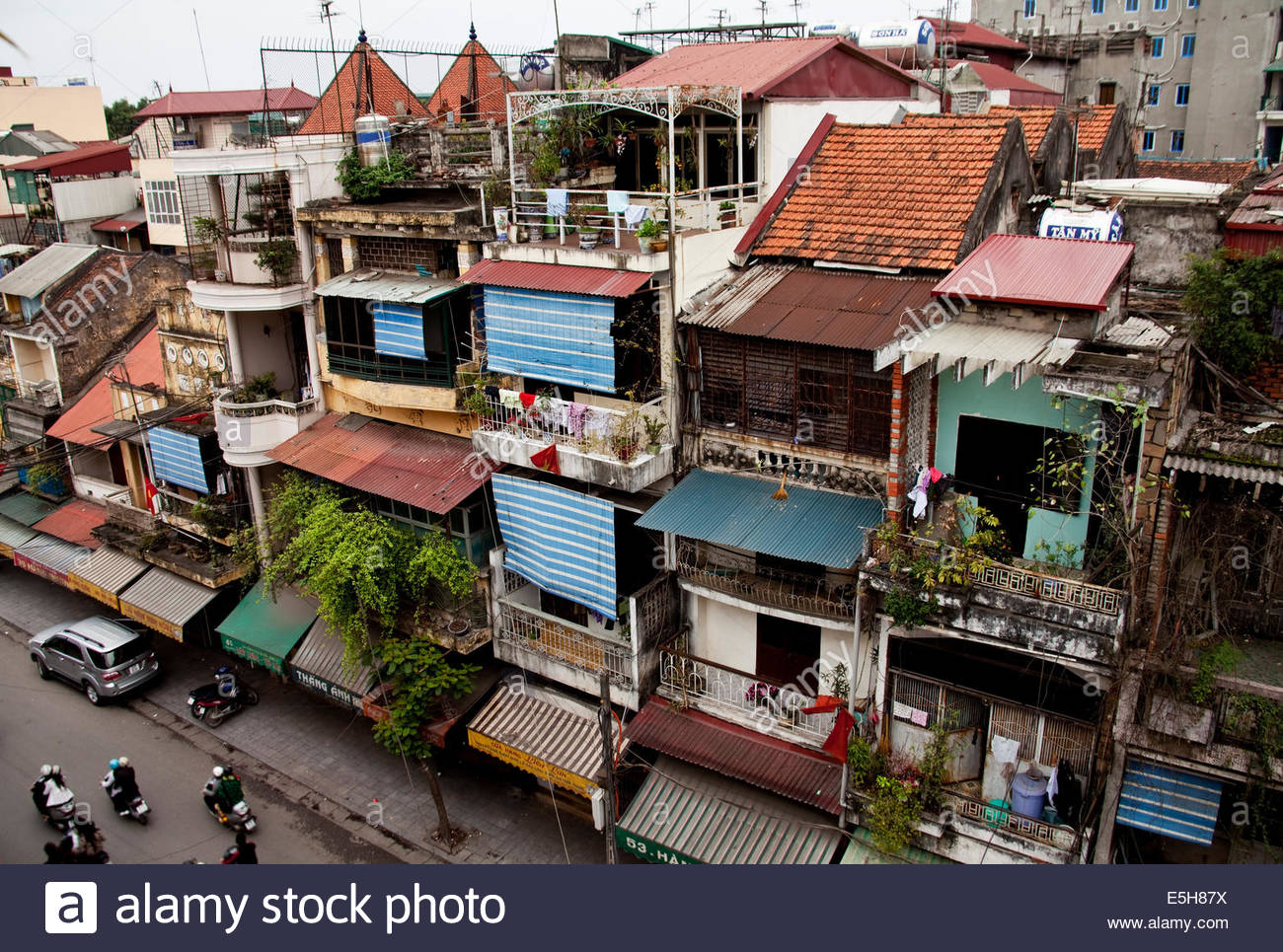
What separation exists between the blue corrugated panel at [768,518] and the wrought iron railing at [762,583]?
92 centimetres

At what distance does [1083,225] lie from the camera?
14.9 meters

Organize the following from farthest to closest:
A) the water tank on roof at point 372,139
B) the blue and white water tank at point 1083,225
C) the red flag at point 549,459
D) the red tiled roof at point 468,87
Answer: the red tiled roof at point 468,87
the water tank on roof at point 372,139
the red flag at point 549,459
the blue and white water tank at point 1083,225

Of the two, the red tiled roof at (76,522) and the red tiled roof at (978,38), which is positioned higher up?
the red tiled roof at (978,38)

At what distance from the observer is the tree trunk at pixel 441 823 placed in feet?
57.4

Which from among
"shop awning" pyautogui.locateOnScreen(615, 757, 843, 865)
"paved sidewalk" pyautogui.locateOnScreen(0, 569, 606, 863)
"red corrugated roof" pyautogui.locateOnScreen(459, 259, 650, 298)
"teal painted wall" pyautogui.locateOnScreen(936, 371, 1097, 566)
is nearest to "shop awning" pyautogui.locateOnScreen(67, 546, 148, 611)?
"paved sidewalk" pyautogui.locateOnScreen(0, 569, 606, 863)

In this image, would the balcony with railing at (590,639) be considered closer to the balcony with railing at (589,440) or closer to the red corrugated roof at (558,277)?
the balcony with railing at (589,440)

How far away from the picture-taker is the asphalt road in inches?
711

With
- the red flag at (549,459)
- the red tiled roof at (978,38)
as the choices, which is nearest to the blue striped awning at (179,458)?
the red flag at (549,459)

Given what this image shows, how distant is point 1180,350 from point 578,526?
29.6ft

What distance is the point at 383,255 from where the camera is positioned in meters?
19.7

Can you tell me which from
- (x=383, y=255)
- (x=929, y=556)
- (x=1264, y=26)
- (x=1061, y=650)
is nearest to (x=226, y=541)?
(x=383, y=255)

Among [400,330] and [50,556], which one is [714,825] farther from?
[50,556]

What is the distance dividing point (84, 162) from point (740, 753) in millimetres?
36576

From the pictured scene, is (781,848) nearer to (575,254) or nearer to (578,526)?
(578,526)
